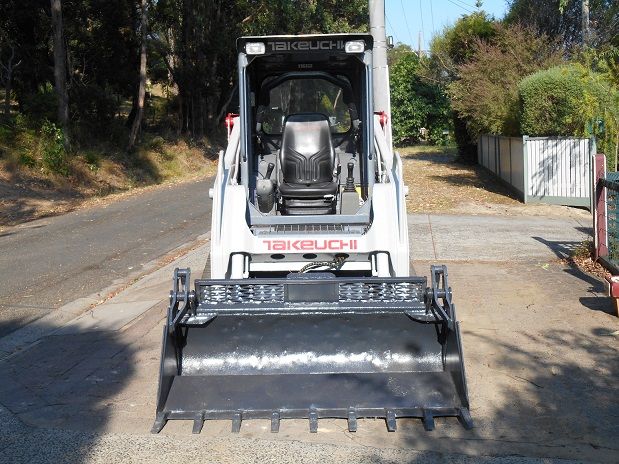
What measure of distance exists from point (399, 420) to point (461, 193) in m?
15.6

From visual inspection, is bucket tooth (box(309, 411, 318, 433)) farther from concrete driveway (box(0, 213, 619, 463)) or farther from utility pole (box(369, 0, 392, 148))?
utility pole (box(369, 0, 392, 148))

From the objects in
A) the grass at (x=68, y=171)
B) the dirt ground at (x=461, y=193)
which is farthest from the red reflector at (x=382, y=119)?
the grass at (x=68, y=171)

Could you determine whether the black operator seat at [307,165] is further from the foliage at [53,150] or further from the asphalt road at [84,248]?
the foliage at [53,150]

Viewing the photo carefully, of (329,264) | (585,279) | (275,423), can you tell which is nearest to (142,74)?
(585,279)

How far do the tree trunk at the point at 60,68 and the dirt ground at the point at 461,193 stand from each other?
37.9 ft

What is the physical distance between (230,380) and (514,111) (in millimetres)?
15955

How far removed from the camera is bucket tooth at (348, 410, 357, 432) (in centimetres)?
536

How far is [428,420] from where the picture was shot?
5.40 metres

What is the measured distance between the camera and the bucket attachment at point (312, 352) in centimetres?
555

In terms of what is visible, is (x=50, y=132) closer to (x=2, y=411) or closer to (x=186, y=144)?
(x=186, y=144)

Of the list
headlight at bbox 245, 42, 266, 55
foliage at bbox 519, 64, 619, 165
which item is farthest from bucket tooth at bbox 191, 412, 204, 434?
foliage at bbox 519, 64, 619, 165

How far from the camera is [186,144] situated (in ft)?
122

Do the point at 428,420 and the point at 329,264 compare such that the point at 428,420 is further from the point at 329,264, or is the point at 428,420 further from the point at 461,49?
the point at 461,49

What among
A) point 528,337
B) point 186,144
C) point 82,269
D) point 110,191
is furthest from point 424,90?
point 528,337
